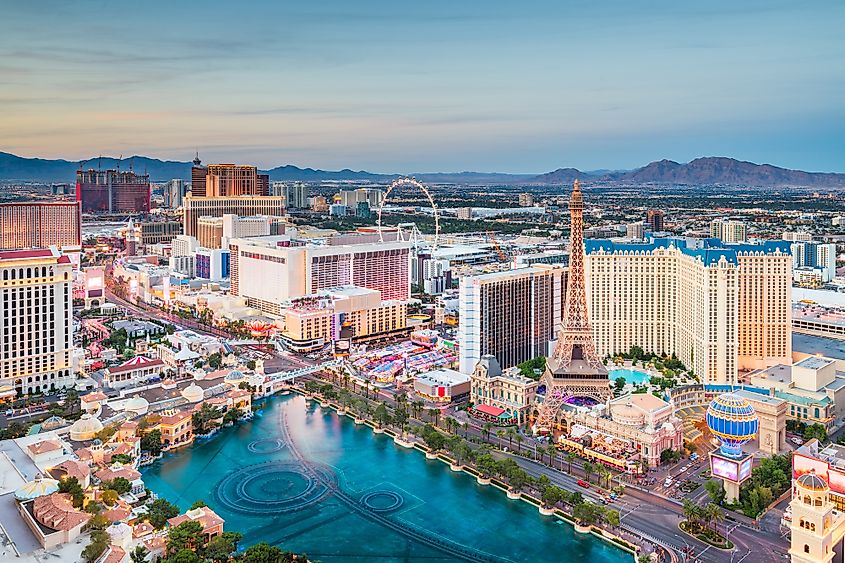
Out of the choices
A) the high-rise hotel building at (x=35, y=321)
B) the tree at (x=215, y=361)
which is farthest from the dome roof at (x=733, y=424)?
the high-rise hotel building at (x=35, y=321)

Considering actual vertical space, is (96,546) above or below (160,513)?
above

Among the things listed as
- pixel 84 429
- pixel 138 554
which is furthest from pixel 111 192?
pixel 138 554

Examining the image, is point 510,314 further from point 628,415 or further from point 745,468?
point 745,468

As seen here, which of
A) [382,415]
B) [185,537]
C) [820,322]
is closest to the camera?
[185,537]

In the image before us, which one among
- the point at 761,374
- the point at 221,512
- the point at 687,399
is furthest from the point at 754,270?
the point at 221,512

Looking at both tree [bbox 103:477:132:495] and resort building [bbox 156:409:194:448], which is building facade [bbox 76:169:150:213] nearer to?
resort building [bbox 156:409:194:448]

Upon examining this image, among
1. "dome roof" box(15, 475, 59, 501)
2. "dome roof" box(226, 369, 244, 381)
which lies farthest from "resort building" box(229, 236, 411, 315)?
"dome roof" box(15, 475, 59, 501)

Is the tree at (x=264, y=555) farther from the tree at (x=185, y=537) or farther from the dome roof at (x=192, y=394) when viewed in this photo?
the dome roof at (x=192, y=394)
